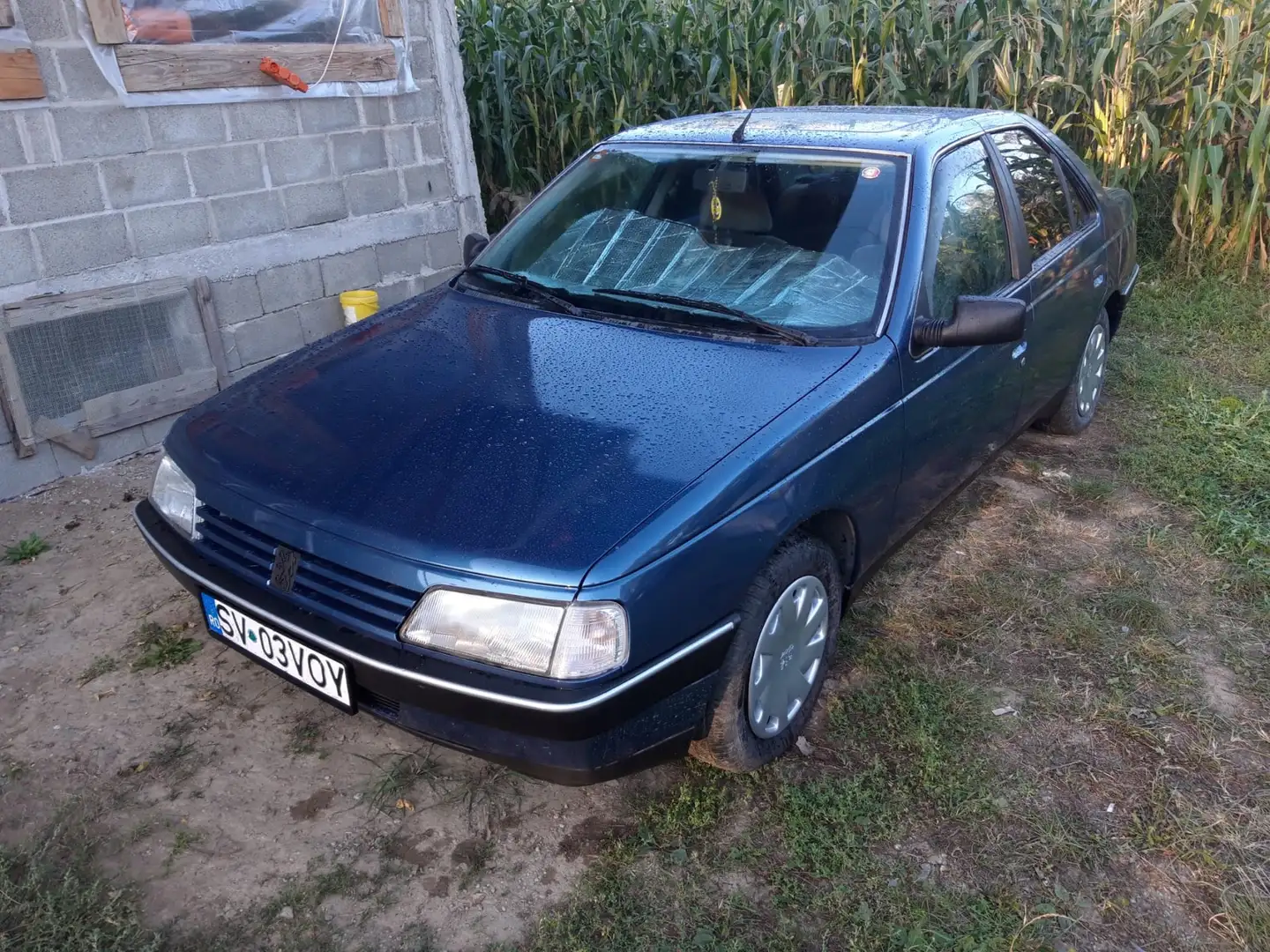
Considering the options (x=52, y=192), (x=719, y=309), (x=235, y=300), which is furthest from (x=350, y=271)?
(x=719, y=309)

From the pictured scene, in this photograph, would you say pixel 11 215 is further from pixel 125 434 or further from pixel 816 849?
pixel 816 849

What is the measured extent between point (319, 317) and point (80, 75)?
5.22 feet

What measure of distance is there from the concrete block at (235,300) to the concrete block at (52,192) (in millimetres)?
653

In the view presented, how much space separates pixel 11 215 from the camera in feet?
12.7

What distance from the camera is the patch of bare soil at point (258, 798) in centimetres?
221

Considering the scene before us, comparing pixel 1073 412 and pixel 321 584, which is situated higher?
pixel 321 584

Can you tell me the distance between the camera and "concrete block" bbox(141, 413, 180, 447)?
4.55 metres

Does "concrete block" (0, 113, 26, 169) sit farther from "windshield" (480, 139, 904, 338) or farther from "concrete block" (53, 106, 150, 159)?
"windshield" (480, 139, 904, 338)

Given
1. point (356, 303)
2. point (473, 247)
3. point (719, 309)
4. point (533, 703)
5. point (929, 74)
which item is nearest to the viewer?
point (533, 703)

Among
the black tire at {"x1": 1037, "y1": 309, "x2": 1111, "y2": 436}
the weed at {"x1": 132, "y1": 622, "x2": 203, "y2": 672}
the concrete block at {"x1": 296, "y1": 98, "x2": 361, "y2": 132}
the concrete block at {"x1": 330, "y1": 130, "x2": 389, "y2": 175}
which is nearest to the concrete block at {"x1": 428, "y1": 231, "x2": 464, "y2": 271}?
the concrete block at {"x1": 330, "y1": 130, "x2": 389, "y2": 175}

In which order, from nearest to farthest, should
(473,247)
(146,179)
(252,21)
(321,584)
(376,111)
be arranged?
(321,584) → (473,247) → (146,179) → (252,21) → (376,111)

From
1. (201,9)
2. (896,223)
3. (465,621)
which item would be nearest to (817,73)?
(201,9)

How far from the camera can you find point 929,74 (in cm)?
689

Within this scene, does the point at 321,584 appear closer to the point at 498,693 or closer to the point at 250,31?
the point at 498,693
